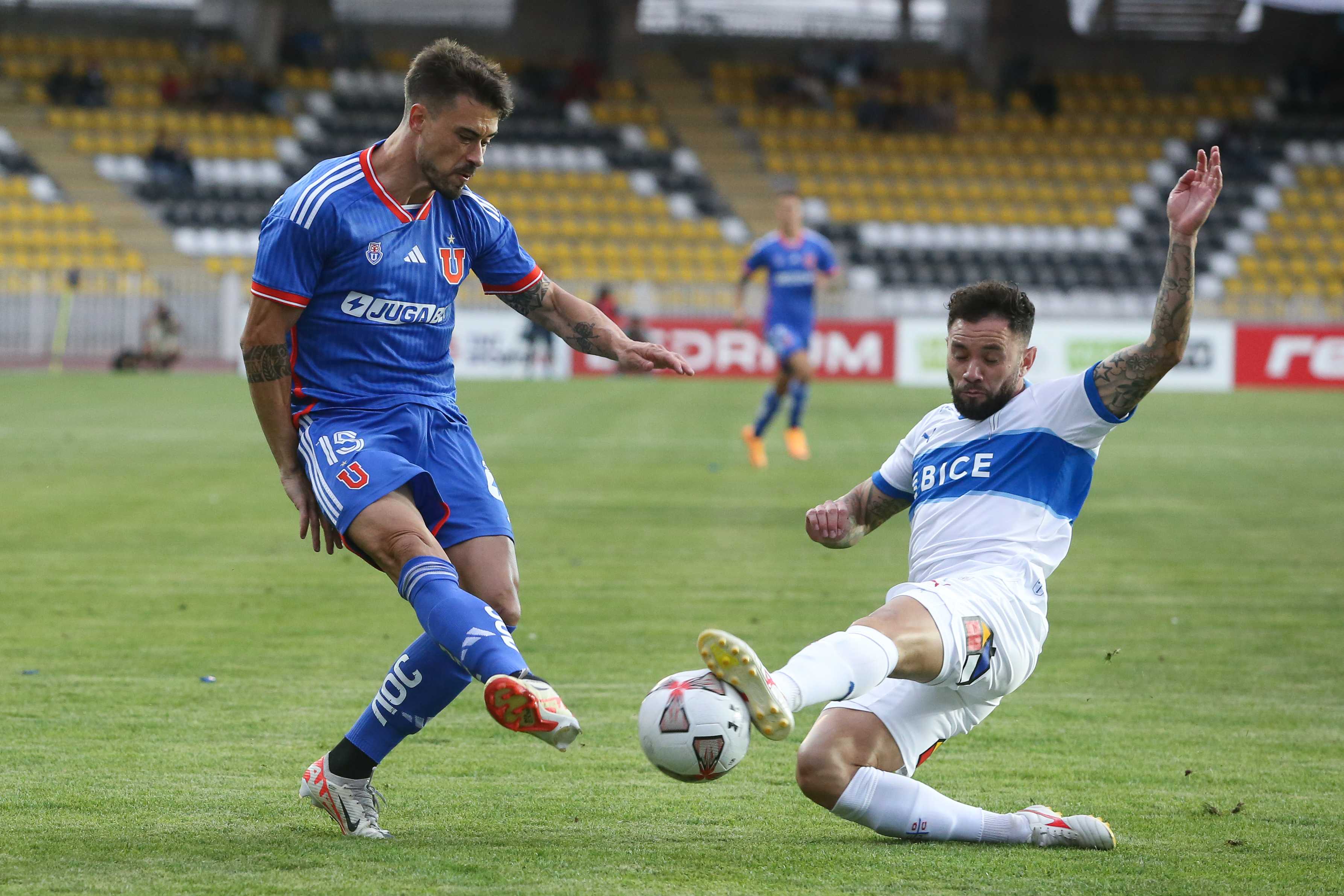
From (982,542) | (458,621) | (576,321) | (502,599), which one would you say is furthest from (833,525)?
(458,621)

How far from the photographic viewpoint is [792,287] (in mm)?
16438

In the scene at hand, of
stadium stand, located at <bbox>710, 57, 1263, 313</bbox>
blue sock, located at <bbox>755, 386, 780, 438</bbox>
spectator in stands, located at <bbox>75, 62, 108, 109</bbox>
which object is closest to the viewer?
blue sock, located at <bbox>755, 386, 780, 438</bbox>

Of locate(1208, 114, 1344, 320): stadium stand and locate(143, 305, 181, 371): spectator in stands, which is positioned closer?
locate(143, 305, 181, 371): spectator in stands

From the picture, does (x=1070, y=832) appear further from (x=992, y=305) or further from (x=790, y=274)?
(x=790, y=274)

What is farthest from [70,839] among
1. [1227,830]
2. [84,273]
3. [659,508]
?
[84,273]

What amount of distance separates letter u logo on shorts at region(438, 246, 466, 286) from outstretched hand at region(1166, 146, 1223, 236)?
1966mm

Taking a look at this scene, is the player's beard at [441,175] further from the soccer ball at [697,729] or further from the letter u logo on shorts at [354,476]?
the soccer ball at [697,729]

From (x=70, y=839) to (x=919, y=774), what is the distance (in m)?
2.47

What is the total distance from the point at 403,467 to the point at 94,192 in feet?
110

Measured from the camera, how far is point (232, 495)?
12.3 meters

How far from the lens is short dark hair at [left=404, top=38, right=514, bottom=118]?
415cm

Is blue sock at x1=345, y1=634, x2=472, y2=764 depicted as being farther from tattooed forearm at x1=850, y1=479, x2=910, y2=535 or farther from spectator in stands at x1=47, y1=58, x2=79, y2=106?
spectator in stands at x1=47, y1=58, x2=79, y2=106

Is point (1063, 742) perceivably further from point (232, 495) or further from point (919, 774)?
point (232, 495)

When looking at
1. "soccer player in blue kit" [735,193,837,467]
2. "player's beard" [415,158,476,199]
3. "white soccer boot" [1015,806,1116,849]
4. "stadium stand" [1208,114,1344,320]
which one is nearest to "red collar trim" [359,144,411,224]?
"player's beard" [415,158,476,199]
